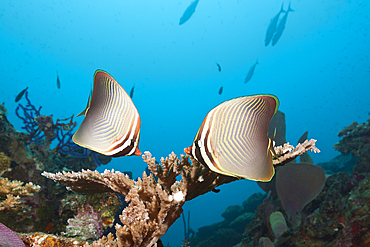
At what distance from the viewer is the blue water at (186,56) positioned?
50469 mm

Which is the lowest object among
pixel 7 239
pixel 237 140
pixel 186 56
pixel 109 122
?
pixel 7 239

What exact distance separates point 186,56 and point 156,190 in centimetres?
6839

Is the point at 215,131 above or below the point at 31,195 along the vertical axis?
below

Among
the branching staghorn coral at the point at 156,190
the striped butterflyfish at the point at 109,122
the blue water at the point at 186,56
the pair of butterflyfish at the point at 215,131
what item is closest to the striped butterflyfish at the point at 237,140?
the pair of butterflyfish at the point at 215,131

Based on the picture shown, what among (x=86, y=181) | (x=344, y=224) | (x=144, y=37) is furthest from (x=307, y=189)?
(x=144, y=37)

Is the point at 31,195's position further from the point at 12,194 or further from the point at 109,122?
the point at 109,122

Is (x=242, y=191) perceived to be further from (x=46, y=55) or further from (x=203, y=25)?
(x=46, y=55)

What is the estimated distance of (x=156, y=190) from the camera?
5.32 feet

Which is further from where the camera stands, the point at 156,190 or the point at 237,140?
the point at 156,190

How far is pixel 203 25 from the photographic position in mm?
55688

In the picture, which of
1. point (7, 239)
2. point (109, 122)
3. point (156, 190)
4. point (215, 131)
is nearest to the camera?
point (215, 131)

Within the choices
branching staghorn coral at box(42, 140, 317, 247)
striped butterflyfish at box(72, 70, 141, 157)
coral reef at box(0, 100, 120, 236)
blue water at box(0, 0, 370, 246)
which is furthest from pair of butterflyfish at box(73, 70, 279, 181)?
blue water at box(0, 0, 370, 246)

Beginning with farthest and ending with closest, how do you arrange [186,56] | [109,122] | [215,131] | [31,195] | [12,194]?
[186,56] → [31,195] → [12,194] → [109,122] → [215,131]

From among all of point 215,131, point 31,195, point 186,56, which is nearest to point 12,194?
point 31,195
